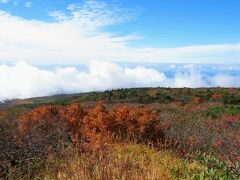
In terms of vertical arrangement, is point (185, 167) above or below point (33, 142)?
below

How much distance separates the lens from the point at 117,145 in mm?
12320

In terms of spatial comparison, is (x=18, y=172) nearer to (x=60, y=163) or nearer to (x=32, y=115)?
(x=60, y=163)

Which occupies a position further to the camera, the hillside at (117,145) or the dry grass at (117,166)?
the hillside at (117,145)

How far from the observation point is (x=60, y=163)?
382 inches

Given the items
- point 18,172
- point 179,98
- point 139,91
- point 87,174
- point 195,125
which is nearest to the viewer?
point 87,174

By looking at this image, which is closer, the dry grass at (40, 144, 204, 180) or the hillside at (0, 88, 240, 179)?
the dry grass at (40, 144, 204, 180)

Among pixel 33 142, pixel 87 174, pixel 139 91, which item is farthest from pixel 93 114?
pixel 139 91

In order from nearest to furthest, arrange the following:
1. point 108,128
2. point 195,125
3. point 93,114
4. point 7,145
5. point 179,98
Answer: point 7,145, point 108,128, point 93,114, point 195,125, point 179,98

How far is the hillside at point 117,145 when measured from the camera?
7.57 metres

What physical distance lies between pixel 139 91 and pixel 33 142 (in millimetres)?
48520

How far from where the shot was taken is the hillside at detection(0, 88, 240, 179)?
7.57 meters

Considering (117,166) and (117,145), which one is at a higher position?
(117,166)

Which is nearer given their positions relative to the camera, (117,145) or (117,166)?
(117,166)

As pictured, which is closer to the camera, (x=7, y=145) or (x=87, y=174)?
(x=87, y=174)
